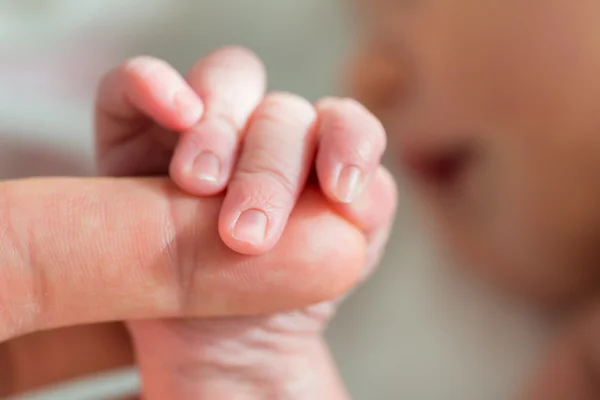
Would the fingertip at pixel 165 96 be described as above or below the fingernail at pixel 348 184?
above

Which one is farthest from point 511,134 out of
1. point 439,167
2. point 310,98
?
point 310,98

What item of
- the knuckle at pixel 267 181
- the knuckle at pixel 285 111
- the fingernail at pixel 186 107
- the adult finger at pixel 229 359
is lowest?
the adult finger at pixel 229 359

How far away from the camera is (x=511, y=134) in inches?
30.1

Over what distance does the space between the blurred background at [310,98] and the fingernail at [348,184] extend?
376mm

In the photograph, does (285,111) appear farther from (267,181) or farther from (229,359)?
(229,359)

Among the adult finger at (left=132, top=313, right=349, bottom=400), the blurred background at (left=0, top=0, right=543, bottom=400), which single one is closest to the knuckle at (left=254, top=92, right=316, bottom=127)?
the adult finger at (left=132, top=313, right=349, bottom=400)

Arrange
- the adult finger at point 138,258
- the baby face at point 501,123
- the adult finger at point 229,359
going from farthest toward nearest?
the baby face at point 501,123
the adult finger at point 229,359
the adult finger at point 138,258

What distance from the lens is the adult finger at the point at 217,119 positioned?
1.43 ft

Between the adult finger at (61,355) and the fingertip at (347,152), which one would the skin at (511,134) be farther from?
the adult finger at (61,355)

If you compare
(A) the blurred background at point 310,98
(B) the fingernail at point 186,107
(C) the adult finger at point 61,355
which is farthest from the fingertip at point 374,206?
(A) the blurred background at point 310,98

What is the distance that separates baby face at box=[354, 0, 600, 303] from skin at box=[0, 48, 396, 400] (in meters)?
0.30

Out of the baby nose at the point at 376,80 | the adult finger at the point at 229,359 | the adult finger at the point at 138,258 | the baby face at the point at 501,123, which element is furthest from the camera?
the baby nose at the point at 376,80

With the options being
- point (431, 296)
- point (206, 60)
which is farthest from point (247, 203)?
point (431, 296)

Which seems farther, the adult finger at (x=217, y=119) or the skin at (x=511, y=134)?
the skin at (x=511, y=134)
